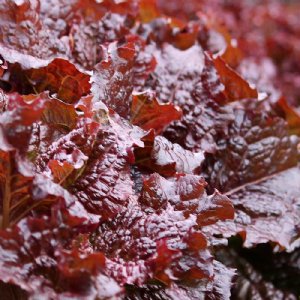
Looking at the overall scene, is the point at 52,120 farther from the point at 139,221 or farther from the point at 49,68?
the point at 139,221

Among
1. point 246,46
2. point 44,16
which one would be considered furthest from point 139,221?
point 246,46

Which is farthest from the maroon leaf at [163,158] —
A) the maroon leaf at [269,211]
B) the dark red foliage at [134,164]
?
the maroon leaf at [269,211]

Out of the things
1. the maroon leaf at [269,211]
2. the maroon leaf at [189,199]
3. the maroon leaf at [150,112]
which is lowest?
the maroon leaf at [269,211]

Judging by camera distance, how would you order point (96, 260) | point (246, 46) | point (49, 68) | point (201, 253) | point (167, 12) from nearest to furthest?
point (96, 260), point (201, 253), point (49, 68), point (246, 46), point (167, 12)

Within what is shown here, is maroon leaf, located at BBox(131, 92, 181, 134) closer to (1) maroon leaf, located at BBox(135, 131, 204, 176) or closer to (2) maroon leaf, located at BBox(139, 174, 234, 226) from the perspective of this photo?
(1) maroon leaf, located at BBox(135, 131, 204, 176)

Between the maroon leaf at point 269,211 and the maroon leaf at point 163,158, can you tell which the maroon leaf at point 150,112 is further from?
the maroon leaf at point 269,211

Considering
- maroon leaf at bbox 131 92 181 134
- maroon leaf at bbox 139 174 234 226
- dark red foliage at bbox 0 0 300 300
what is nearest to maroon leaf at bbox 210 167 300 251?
dark red foliage at bbox 0 0 300 300

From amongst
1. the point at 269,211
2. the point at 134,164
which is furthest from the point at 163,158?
the point at 269,211

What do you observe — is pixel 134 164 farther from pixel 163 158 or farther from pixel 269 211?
pixel 269 211
